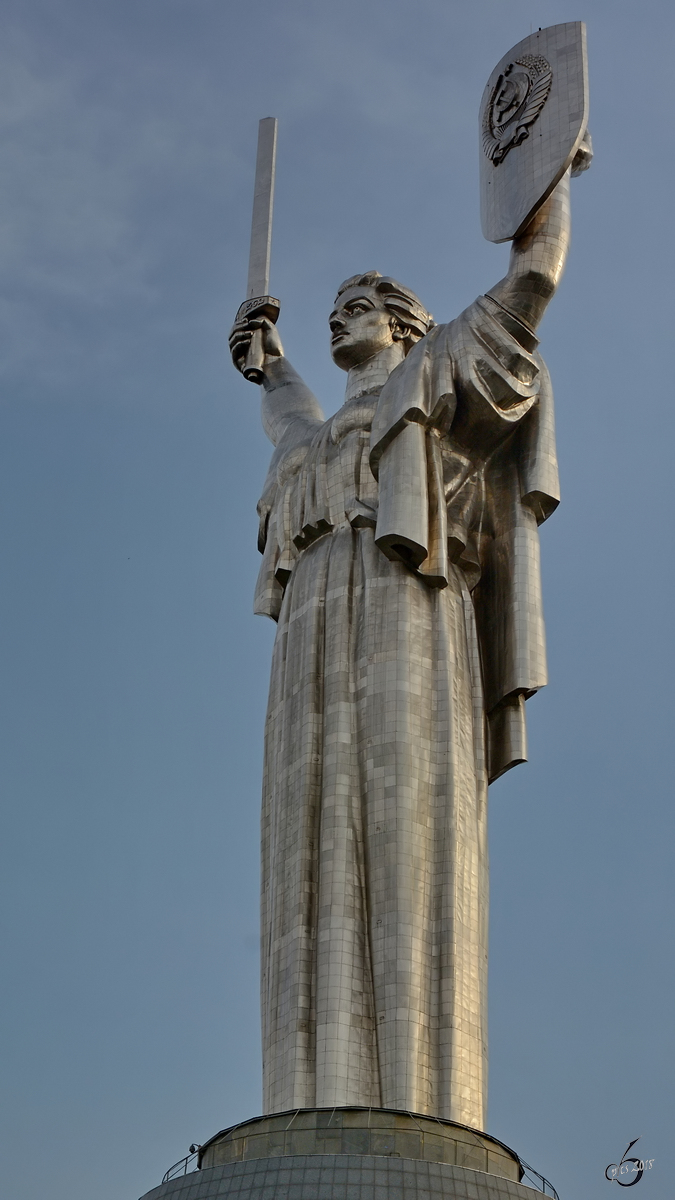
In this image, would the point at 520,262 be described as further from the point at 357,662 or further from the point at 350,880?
the point at 350,880

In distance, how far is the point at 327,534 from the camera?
1212 centimetres

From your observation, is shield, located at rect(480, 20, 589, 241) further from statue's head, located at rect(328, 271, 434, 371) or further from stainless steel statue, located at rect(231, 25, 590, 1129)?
statue's head, located at rect(328, 271, 434, 371)

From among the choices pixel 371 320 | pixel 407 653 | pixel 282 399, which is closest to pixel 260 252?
pixel 282 399

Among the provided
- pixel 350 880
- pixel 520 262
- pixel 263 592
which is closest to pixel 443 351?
pixel 520 262

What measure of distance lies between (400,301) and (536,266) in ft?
6.36

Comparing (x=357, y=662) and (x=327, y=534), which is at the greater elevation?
(x=327, y=534)

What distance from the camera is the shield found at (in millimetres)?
11547

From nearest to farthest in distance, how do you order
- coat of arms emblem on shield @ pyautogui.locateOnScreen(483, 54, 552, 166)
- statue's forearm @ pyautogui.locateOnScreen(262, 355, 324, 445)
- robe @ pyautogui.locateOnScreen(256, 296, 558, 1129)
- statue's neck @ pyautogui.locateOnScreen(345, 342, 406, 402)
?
robe @ pyautogui.locateOnScreen(256, 296, 558, 1129), coat of arms emblem on shield @ pyautogui.locateOnScreen(483, 54, 552, 166), statue's neck @ pyautogui.locateOnScreen(345, 342, 406, 402), statue's forearm @ pyautogui.locateOnScreen(262, 355, 324, 445)

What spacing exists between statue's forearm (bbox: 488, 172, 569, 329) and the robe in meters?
0.14

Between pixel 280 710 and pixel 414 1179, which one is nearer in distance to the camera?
pixel 414 1179

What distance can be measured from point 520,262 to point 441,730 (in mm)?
3486

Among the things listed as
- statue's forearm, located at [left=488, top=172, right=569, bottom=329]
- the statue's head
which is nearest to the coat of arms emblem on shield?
statue's forearm, located at [left=488, top=172, right=569, bottom=329]

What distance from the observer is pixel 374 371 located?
12.8m

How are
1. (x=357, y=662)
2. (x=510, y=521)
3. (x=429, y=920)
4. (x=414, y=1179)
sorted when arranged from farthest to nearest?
1. (x=510, y=521)
2. (x=357, y=662)
3. (x=429, y=920)
4. (x=414, y=1179)
